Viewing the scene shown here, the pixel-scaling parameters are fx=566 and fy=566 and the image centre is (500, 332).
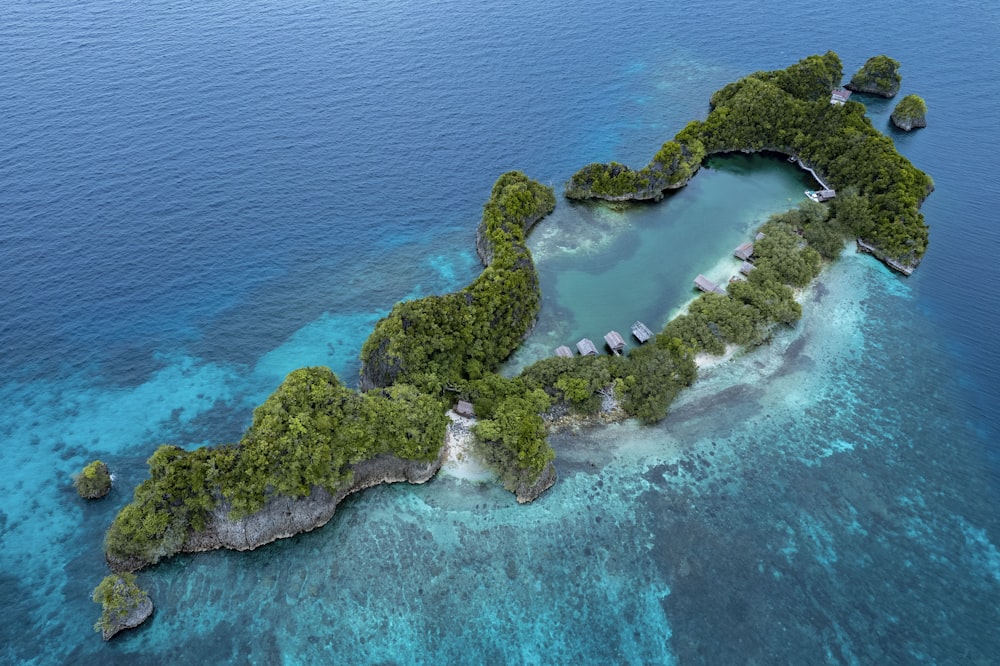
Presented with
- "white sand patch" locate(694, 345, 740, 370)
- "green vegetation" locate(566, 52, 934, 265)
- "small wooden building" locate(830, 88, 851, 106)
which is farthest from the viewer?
"small wooden building" locate(830, 88, 851, 106)

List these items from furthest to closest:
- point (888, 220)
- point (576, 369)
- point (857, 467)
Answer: point (888, 220), point (576, 369), point (857, 467)

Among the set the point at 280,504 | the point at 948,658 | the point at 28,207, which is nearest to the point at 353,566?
the point at 280,504

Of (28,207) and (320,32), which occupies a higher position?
(320,32)

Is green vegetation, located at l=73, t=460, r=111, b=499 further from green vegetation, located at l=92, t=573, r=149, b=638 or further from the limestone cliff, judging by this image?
green vegetation, located at l=92, t=573, r=149, b=638

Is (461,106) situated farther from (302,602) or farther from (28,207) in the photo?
(302,602)

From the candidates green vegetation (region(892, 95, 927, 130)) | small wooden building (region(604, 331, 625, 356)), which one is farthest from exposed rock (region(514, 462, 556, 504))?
green vegetation (region(892, 95, 927, 130))

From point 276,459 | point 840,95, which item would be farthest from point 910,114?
point 276,459
